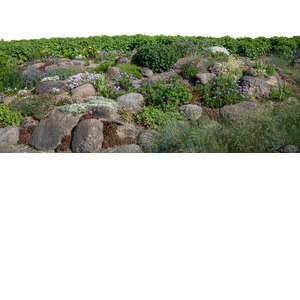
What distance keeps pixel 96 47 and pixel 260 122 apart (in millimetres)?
8077

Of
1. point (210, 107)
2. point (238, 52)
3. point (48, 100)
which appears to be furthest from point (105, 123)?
point (238, 52)

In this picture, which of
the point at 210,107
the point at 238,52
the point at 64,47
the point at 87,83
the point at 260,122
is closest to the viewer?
the point at 260,122

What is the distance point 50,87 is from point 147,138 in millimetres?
3260

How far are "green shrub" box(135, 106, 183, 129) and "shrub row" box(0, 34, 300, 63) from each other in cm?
382

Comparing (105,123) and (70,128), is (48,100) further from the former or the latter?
(105,123)

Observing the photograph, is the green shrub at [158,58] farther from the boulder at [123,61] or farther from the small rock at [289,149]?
the small rock at [289,149]

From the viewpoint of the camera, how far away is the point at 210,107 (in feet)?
23.4

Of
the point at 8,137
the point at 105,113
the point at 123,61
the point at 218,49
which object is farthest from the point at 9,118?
the point at 218,49

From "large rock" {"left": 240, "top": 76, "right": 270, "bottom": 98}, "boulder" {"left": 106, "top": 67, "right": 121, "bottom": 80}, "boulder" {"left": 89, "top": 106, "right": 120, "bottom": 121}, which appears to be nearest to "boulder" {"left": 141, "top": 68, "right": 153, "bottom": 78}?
"boulder" {"left": 106, "top": 67, "right": 121, "bottom": 80}

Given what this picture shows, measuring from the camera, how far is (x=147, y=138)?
621cm

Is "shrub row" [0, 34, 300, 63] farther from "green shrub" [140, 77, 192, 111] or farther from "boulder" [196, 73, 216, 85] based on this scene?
"green shrub" [140, 77, 192, 111]

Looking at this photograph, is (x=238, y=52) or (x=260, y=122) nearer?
(x=260, y=122)

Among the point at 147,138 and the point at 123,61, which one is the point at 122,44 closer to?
the point at 123,61

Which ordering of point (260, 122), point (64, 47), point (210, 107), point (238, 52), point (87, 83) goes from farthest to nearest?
1. point (64, 47)
2. point (238, 52)
3. point (87, 83)
4. point (210, 107)
5. point (260, 122)
